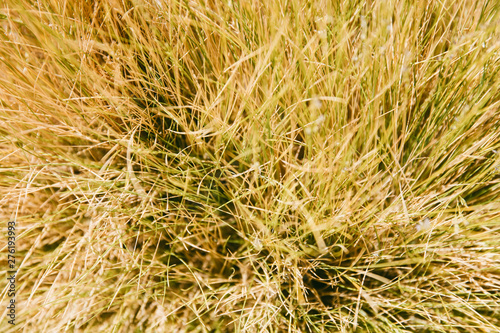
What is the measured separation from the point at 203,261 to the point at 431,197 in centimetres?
66

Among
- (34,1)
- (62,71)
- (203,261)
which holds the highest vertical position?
(34,1)

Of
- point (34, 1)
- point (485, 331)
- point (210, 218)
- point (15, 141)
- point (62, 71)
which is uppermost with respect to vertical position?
point (34, 1)

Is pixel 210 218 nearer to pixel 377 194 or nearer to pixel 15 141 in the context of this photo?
pixel 377 194

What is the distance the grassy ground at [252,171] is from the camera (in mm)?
896

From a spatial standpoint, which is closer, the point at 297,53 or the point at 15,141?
the point at 297,53

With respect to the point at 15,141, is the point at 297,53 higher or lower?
higher

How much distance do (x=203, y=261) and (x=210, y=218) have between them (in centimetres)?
16

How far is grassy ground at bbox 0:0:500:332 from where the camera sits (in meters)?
0.90

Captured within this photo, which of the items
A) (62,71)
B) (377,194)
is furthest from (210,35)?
(377,194)

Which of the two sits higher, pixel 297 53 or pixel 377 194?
pixel 297 53

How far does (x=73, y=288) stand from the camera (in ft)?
3.05

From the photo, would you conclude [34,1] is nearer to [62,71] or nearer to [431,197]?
[62,71]

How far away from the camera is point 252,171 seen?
98 cm

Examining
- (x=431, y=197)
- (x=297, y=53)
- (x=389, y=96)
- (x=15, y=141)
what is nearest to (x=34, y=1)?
(x=15, y=141)
